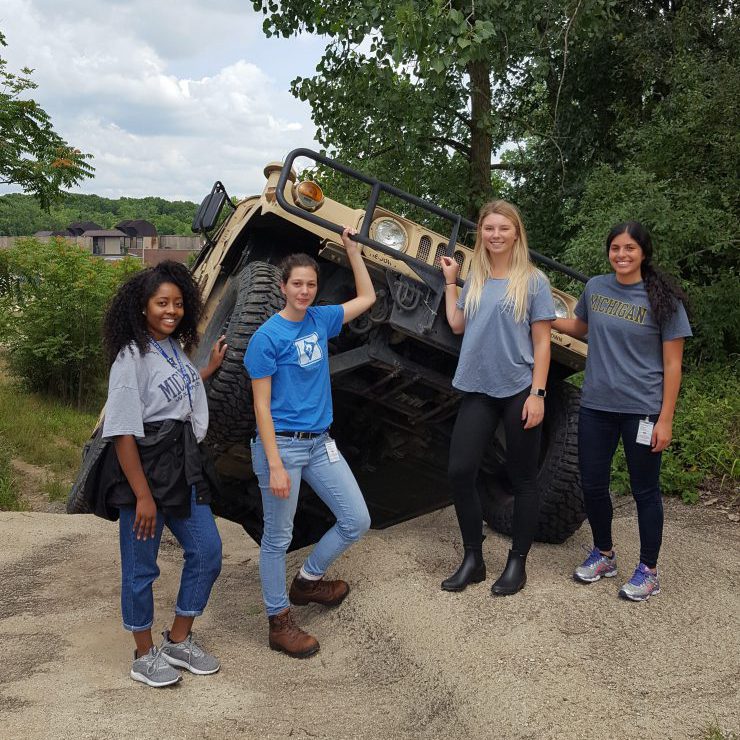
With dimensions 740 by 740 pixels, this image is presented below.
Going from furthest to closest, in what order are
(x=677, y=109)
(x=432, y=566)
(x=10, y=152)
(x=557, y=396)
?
(x=10, y=152) → (x=677, y=109) → (x=557, y=396) → (x=432, y=566)

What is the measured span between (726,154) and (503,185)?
16.3ft

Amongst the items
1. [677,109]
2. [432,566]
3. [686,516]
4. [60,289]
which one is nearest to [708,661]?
[432,566]

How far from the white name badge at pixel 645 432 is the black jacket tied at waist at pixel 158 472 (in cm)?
198

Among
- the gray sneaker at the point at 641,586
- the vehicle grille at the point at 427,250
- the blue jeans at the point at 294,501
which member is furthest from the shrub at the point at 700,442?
the blue jeans at the point at 294,501

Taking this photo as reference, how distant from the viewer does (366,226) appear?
4402 mm

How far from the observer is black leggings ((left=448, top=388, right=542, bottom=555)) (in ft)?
13.2

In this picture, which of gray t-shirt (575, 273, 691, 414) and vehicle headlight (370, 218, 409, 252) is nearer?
gray t-shirt (575, 273, 691, 414)

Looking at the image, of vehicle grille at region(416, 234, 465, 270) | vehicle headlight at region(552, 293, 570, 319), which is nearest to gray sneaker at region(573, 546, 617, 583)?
vehicle headlight at region(552, 293, 570, 319)

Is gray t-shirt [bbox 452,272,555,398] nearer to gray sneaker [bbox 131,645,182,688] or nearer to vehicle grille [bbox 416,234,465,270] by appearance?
vehicle grille [bbox 416,234,465,270]

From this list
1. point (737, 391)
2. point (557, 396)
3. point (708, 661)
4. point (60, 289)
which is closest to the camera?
point (708, 661)

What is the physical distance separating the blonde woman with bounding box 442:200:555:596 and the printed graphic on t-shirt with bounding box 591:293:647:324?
0.31 metres

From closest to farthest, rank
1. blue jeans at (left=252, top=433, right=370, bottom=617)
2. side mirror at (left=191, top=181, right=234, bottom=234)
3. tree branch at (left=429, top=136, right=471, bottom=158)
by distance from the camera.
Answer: blue jeans at (left=252, top=433, right=370, bottom=617) < side mirror at (left=191, top=181, right=234, bottom=234) < tree branch at (left=429, top=136, right=471, bottom=158)

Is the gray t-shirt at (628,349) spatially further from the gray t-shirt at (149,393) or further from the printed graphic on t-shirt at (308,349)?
the gray t-shirt at (149,393)

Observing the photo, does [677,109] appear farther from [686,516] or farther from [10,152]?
[10,152]
